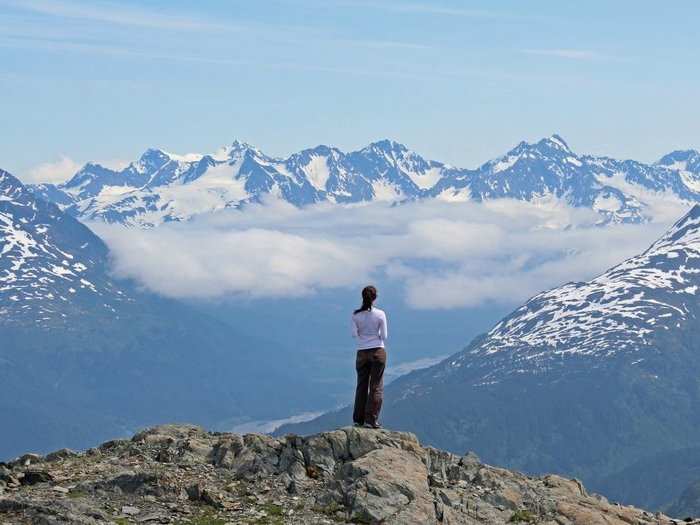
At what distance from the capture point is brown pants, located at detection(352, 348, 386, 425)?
46.9 meters

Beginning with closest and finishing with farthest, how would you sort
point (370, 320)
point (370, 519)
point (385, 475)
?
point (370, 519) → point (385, 475) → point (370, 320)

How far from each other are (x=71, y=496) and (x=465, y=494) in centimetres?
1512

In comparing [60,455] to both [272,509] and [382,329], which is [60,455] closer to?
[272,509]

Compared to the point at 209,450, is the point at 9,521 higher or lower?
lower

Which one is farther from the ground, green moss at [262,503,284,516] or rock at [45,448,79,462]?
rock at [45,448,79,462]

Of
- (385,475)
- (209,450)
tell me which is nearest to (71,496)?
(209,450)

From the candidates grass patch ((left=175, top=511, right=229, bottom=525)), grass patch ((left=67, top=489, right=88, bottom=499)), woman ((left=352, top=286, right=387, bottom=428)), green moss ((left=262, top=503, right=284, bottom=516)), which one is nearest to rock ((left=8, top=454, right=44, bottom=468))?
grass patch ((left=67, top=489, right=88, bottom=499))

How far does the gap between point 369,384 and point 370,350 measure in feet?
5.33

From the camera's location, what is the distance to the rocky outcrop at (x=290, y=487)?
40250mm

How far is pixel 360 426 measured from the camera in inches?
1907

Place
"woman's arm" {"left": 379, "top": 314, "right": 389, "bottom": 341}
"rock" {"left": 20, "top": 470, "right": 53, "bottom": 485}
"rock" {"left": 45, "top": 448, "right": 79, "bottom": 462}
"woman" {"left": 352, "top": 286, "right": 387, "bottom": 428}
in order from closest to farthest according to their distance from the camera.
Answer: "rock" {"left": 20, "top": 470, "right": 53, "bottom": 485} < "woman" {"left": 352, "top": 286, "right": 387, "bottom": 428} < "woman's arm" {"left": 379, "top": 314, "right": 389, "bottom": 341} < "rock" {"left": 45, "top": 448, "right": 79, "bottom": 462}

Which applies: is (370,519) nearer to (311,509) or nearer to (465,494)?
(311,509)

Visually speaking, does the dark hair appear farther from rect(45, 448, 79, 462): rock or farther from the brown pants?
rect(45, 448, 79, 462): rock

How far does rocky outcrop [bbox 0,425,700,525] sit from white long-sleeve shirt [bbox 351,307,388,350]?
3871 mm
